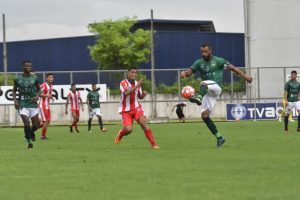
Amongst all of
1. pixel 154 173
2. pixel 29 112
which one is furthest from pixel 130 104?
pixel 154 173

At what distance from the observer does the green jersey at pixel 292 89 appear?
97.0 feet

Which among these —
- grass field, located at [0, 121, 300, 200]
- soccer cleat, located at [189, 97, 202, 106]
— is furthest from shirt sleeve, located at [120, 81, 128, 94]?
soccer cleat, located at [189, 97, 202, 106]

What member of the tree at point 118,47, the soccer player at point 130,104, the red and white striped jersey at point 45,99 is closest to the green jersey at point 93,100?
the red and white striped jersey at point 45,99

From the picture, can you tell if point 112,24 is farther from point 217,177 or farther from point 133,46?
point 217,177

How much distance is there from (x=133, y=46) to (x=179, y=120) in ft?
86.4

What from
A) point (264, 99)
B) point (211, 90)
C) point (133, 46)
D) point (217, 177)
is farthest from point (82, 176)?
point (133, 46)

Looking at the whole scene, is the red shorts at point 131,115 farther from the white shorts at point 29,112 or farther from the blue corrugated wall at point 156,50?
the blue corrugated wall at point 156,50

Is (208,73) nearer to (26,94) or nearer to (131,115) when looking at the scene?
(131,115)

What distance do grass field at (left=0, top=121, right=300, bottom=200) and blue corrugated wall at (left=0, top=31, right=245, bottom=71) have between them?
57.7 m

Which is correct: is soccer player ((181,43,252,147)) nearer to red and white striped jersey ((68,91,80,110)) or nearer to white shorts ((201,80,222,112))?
white shorts ((201,80,222,112))

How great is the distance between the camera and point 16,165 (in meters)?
15.8

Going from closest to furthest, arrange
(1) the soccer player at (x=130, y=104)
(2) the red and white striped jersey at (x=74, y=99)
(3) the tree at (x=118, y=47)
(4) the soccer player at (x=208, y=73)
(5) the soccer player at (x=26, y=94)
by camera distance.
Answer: (4) the soccer player at (x=208, y=73)
(1) the soccer player at (x=130, y=104)
(5) the soccer player at (x=26, y=94)
(2) the red and white striped jersey at (x=74, y=99)
(3) the tree at (x=118, y=47)

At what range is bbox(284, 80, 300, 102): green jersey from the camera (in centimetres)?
2957

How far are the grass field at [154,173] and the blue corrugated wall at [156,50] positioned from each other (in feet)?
189
